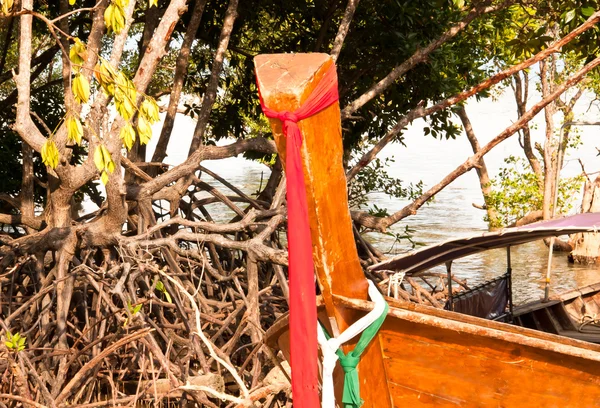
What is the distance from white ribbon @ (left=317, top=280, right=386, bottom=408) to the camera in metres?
3.25

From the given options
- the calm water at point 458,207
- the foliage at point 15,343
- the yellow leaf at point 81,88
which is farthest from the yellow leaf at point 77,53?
the calm water at point 458,207

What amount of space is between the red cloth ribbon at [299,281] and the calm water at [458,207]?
5.45 m

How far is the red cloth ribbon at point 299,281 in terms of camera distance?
2.88 meters

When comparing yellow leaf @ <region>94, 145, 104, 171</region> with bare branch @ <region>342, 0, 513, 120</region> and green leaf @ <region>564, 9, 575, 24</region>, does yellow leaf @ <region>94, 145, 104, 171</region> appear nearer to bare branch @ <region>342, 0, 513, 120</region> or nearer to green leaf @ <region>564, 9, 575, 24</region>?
bare branch @ <region>342, 0, 513, 120</region>

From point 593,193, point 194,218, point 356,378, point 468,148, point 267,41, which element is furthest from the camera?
point 468,148

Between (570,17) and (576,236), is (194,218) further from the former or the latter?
(576,236)

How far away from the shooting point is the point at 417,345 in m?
3.62

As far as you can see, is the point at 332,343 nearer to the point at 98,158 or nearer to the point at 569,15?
the point at 98,158

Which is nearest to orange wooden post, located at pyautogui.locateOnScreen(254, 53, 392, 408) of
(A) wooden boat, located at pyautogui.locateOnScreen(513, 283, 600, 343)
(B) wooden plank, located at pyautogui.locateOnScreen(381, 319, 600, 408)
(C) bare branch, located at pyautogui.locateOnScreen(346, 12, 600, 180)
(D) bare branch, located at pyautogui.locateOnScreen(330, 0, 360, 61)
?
(B) wooden plank, located at pyautogui.locateOnScreen(381, 319, 600, 408)

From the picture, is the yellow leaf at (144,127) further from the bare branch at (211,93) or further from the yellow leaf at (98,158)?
the bare branch at (211,93)

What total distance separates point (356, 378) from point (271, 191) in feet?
16.2

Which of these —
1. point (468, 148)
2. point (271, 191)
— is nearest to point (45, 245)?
point (271, 191)

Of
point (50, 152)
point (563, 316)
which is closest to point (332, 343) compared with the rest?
point (50, 152)

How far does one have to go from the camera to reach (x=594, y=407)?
3.56 metres
